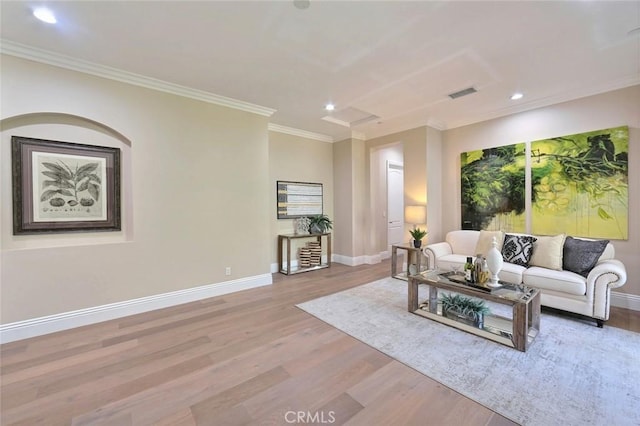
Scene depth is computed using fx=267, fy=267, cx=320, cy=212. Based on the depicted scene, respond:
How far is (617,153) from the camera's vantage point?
133 inches

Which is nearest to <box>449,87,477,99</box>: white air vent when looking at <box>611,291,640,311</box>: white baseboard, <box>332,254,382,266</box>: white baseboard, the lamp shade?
the lamp shade

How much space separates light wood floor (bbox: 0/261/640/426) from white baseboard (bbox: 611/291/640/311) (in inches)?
13.7

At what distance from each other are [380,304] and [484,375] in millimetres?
1535

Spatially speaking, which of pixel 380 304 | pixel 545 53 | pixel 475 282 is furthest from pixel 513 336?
pixel 545 53

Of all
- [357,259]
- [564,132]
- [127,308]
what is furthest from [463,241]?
[127,308]

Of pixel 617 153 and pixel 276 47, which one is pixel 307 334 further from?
pixel 617 153

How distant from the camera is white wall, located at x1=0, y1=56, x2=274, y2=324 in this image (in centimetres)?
269

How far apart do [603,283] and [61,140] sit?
19.6 ft

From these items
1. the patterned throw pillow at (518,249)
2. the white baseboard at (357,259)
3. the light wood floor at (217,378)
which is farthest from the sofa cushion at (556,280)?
the white baseboard at (357,259)

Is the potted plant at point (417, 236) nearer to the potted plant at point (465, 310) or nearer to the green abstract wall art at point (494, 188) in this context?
the green abstract wall art at point (494, 188)

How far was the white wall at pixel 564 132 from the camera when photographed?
3289 millimetres

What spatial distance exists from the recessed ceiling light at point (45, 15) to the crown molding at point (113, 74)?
0.62m

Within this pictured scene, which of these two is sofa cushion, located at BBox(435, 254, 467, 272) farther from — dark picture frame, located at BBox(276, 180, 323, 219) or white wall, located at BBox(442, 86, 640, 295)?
dark picture frame, located at BBox(276, 180, 323, 219)

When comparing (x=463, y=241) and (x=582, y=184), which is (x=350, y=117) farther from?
(x=582, y=184)
